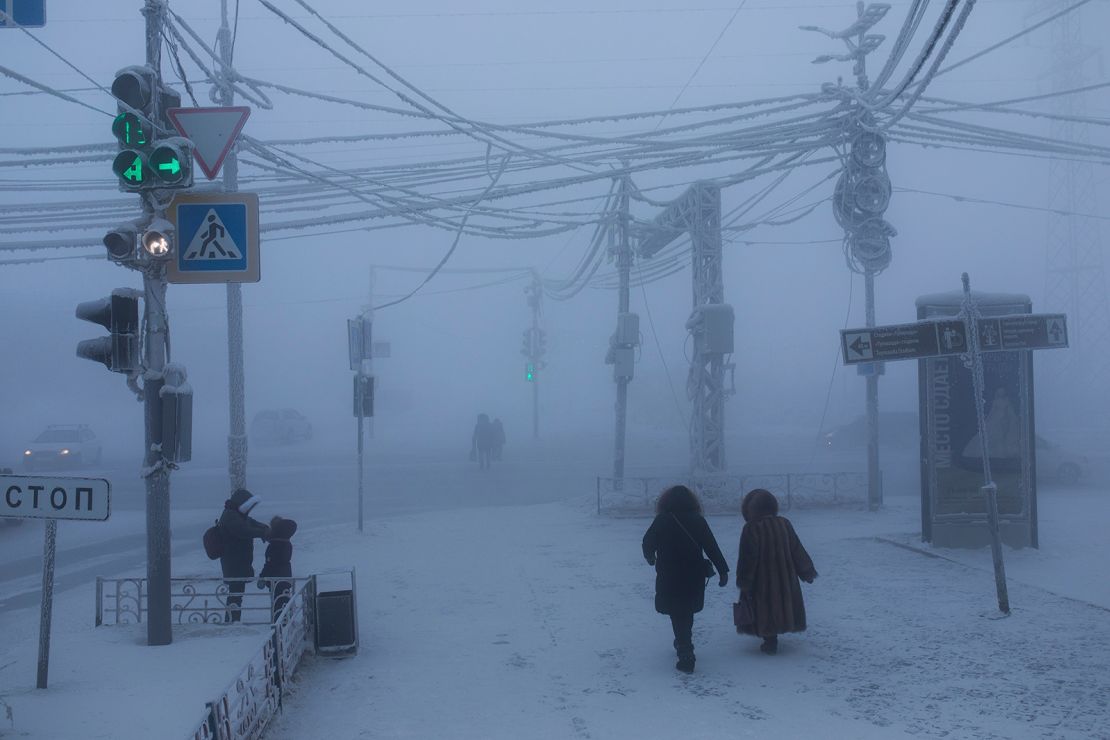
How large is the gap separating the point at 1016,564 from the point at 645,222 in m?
13.4

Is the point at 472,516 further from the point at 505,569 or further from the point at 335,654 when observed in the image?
the point at 335,654

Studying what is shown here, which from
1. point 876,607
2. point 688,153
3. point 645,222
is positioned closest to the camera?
point 876,607

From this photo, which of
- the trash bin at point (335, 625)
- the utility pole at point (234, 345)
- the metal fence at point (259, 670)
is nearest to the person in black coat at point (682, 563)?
the trash bin at point (335, 625)

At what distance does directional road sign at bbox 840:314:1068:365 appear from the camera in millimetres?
9570

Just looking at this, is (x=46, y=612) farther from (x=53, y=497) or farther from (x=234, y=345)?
(x=234, y=345)

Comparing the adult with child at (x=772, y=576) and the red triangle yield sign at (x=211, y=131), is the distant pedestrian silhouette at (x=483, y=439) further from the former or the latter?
the adult with child at (x=772, y=576)

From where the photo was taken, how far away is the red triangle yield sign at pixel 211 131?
9.26m

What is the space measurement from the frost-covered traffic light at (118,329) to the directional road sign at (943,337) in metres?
6.46

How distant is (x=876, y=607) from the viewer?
981 cm

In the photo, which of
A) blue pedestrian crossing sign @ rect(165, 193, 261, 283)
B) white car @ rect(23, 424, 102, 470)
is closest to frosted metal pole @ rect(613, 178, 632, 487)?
blue pedestrian crossing sign @ rect(165, 193, 261, 283)

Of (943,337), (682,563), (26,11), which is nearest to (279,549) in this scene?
(682,563)

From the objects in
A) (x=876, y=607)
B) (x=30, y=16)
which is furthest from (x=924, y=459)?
(x=30, y=16)

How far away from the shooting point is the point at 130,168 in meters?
7.64

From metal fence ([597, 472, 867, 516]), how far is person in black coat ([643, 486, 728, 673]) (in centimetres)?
1059
